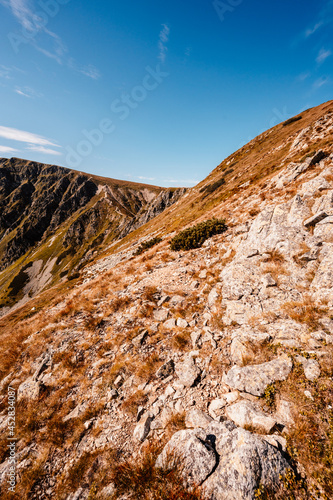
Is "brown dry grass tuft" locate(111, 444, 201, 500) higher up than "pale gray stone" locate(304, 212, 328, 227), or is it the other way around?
"pale gray stone" locate(304, 212, 328, 227)

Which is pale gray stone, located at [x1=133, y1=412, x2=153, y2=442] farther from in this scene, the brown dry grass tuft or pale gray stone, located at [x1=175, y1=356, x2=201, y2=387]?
pale gray stone, located at [x1=175, y1=356, x2=201, y2=387]

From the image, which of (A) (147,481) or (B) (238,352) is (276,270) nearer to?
(B) (238,352)

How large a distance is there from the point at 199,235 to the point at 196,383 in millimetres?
13974

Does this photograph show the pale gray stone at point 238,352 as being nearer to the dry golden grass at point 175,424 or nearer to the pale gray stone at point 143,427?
the dry golden grass at point 175,424

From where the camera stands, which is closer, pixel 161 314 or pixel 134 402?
pixel 134 402

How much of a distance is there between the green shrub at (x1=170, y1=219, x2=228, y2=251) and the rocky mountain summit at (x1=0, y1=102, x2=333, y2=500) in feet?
17.0

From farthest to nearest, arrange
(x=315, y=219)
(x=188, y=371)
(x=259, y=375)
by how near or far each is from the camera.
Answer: (x=315, y=219), (x=188, y=371), (x=259, y=375)

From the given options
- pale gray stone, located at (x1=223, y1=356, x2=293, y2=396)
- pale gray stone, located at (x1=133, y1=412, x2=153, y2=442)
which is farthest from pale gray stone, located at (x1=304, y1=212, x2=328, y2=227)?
pale gray stone, located at (x1=133, y1=412, x2=153, y2=442)

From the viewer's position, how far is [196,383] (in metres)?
7.05

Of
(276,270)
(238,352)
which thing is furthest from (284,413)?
(276,270)

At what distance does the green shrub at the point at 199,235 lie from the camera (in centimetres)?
1877

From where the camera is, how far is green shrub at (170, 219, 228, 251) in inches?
739

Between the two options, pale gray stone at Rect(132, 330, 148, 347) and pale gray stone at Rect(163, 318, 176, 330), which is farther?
pale gray stone at Rect(163, 318, 176, 330)

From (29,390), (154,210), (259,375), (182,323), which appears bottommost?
(259,375)
